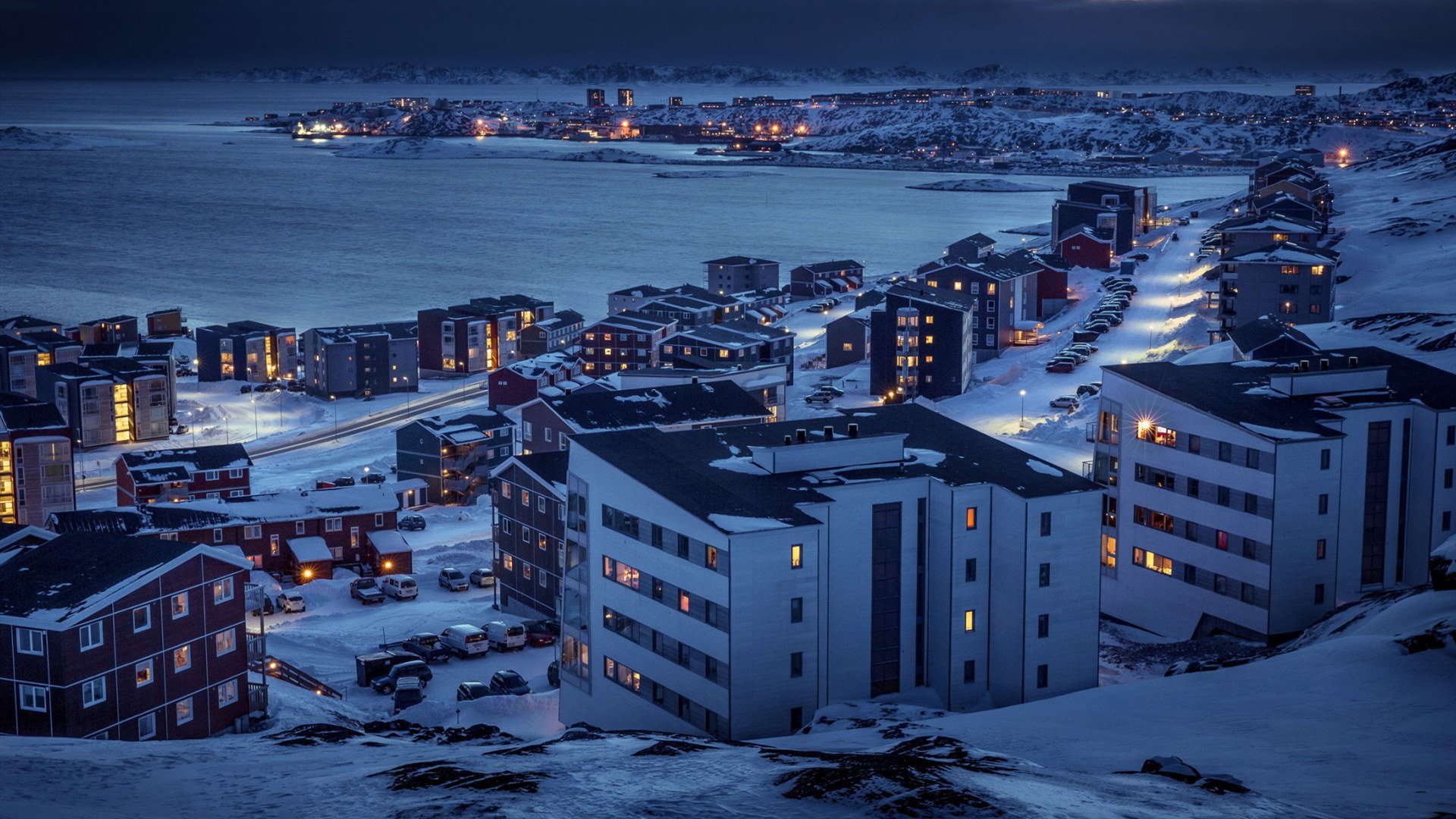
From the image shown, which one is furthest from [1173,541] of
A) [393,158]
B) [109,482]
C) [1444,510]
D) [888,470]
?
[393,158]

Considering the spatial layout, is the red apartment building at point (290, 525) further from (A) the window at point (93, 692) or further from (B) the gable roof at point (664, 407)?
(A) the window at point (93, 692)

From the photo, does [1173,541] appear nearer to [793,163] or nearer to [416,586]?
[416,586]

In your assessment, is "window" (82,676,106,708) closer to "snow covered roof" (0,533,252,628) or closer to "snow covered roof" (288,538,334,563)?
"snow covered roof" (0,533,252,628)

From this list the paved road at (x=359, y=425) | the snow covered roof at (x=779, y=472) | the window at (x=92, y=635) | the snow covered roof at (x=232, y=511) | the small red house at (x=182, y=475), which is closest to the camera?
the window at (x=92, y=635)

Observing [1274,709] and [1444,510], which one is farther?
[1444,510]

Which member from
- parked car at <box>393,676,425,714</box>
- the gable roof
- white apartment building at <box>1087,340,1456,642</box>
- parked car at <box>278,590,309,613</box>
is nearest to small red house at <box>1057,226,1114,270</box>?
the gable roof

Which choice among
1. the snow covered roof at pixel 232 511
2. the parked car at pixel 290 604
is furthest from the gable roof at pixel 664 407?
the parked car at pixel 290 604

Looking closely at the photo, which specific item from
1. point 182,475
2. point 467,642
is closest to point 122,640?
point 467,642
